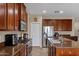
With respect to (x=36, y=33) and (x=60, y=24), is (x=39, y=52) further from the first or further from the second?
(x=60, y=24)

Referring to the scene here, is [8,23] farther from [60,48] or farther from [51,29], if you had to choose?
[51,29]

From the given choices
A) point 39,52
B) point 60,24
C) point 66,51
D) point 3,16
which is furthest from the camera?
point 60,24

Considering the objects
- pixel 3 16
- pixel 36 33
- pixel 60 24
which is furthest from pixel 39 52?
pixel 3 16

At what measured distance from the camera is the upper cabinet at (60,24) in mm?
11375

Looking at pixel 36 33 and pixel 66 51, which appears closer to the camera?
pixel 66 51

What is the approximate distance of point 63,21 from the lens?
1147cm

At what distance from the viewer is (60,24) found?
11.4 m

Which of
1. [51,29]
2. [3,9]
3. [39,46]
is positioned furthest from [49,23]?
[3,9]

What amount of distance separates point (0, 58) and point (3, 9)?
217 cm

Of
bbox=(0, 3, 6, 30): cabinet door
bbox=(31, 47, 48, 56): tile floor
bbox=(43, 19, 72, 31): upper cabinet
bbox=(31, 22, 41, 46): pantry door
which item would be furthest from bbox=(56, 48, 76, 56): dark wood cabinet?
bbox=(43, 19, 72, 31): upper cabinet

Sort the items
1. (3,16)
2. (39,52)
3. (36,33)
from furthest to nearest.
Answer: (36,33) < (39,52) < (3,16)

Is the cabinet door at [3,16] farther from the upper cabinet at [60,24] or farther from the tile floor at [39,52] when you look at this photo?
the upper cabinet at [60,24]

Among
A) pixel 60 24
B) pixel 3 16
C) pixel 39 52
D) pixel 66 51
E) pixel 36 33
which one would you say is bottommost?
pixel 39 52

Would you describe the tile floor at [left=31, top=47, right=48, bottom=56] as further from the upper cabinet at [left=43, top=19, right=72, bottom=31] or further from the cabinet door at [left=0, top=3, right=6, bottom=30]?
the cabinet door at [left=0, top=3, right=6, bottom=30]
